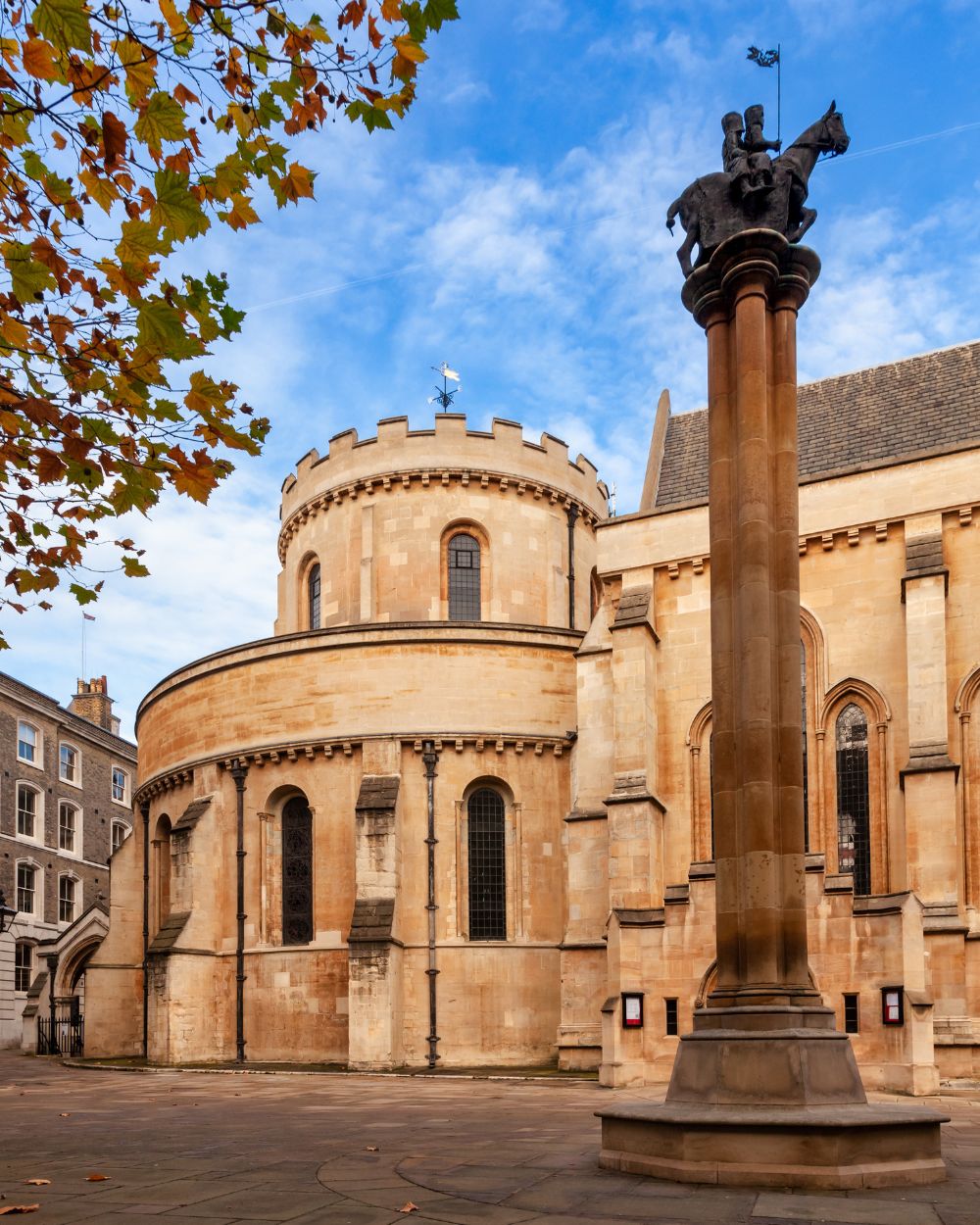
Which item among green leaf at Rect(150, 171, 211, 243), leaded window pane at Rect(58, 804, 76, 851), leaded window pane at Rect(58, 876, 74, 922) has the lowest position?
leaded window pane at Rect(58, 876, 74, 922)

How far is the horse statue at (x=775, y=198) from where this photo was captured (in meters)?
12.7

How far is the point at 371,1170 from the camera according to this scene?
10656 millimetres

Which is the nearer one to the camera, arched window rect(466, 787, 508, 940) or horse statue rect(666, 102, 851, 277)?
horse statue rect(666, 102, 851, 277)

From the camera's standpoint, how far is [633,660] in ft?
85.1

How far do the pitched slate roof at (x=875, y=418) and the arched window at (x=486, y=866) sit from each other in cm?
806

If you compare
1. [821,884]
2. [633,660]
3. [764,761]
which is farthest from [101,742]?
[764,761]

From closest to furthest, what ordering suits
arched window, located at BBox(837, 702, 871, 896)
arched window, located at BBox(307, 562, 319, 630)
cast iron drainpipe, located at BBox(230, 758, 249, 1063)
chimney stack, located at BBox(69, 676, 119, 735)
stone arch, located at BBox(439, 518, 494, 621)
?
arched window, located at BBox(837, 702, 871, 896) < cast iron drainpipe, located at BBox(230, 758, 249, 1063) < stone arch, located at BBox(439, 518, 494, 621) < arched window, located at BBox(307, 562, 319, 630) < chimney stack, located at BBox(69, 676, 119, 735)

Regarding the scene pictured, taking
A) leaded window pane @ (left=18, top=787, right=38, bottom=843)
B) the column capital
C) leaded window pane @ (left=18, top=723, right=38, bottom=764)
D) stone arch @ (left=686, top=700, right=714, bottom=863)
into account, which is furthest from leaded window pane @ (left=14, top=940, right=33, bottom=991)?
the column capital

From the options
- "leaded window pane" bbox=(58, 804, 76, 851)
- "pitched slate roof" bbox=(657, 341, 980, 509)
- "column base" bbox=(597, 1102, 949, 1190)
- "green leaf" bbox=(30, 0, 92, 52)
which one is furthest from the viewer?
"leaded window pane" bbox=(58, 804, 76, 851)

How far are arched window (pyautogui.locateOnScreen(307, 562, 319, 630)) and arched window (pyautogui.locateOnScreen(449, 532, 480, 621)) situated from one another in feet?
14.4

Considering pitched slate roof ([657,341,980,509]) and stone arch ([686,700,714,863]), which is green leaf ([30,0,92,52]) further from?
pitched slate roof ([657,341,980,509])

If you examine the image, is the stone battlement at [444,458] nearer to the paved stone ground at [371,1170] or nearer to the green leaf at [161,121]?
the paved stone ground at [371,1170]

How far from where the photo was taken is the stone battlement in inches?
1438

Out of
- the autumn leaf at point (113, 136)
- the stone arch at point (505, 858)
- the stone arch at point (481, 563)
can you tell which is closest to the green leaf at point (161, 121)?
the autumn leaf at point (113, 136)
